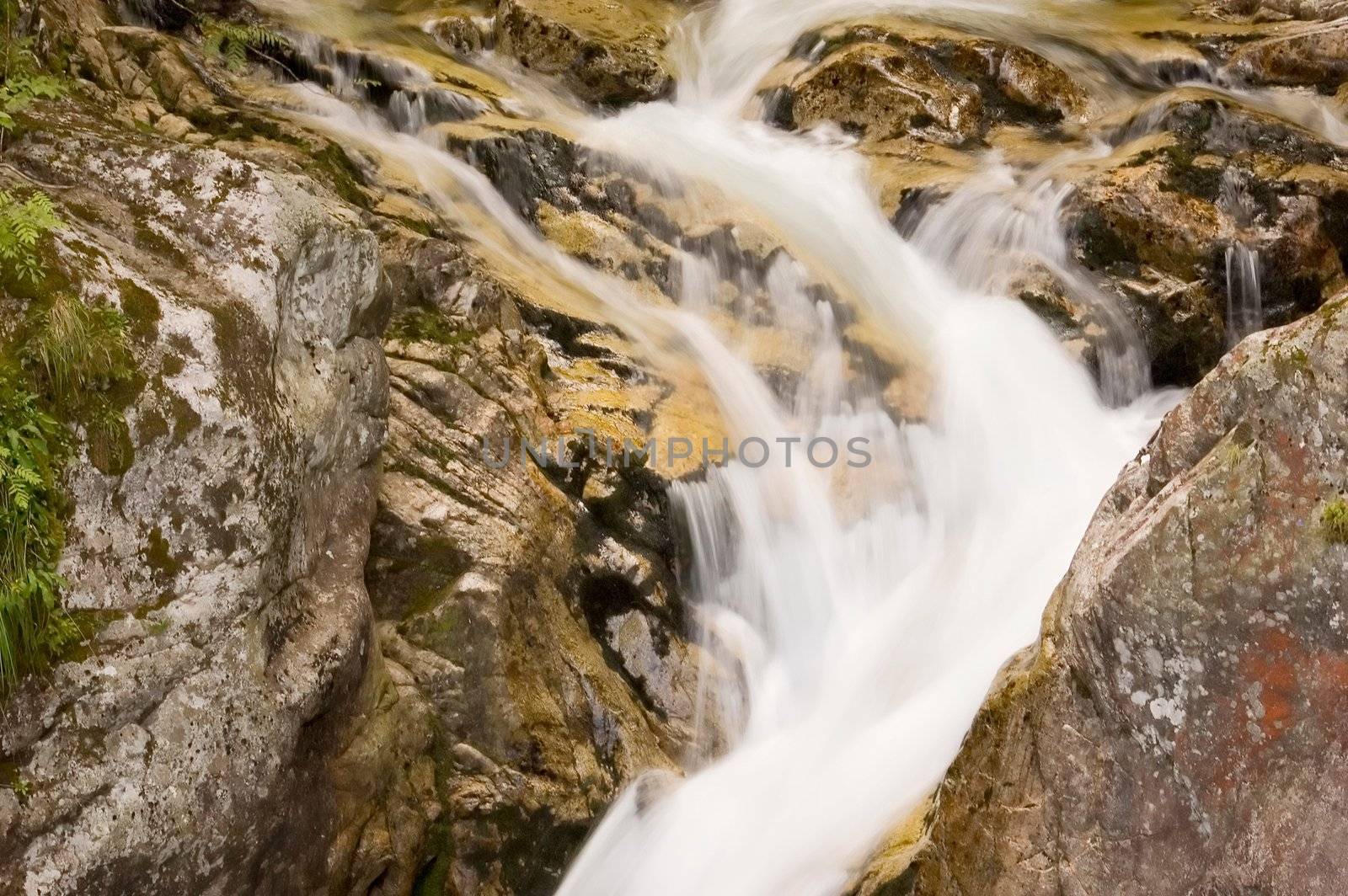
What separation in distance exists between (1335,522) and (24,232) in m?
4.76

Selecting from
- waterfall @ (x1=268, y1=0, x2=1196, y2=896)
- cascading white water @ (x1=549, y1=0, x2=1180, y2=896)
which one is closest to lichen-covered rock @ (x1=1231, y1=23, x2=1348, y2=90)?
waterfall @ (x1=268, y1=0, x2=1196, y2=896)

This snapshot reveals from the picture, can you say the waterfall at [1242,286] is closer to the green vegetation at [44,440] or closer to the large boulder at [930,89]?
the large boulder at [930,89]

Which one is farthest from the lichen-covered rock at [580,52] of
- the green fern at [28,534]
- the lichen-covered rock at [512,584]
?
the green fern at [28,534]

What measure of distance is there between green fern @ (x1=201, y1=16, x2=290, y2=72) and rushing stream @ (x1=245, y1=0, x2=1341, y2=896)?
0.57 m

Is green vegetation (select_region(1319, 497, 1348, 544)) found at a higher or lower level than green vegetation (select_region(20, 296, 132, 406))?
higher

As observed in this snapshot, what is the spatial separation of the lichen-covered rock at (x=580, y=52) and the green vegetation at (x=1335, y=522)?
30.5 feet

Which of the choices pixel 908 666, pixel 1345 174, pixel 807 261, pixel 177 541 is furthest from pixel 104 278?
pixel 1345 174

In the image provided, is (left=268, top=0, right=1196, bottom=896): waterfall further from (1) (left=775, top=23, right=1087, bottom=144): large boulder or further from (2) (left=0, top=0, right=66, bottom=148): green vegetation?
(2) (left=0, top=0, right=66, bottom=148): green vegetation

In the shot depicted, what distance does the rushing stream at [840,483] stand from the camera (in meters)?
5.26

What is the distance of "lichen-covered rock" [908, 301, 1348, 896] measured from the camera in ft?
11.6

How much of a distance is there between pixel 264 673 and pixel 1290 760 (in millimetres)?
3793

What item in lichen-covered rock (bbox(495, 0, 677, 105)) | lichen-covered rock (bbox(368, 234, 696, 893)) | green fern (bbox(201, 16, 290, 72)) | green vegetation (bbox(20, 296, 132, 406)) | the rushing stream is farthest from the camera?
lichen-covered rock (bbox(495, 0, 677, 105))

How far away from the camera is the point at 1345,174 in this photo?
948 cm

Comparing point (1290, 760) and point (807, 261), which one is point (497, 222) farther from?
point (1290, 760)
